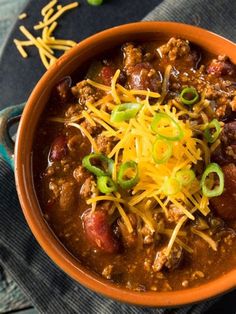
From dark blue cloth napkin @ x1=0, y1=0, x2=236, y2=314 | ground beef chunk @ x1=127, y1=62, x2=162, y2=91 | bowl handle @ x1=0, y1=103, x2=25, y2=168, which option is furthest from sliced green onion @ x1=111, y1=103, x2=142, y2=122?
dark blue cloth napkin @ x1=0, y1=0, x2=236, y2=314

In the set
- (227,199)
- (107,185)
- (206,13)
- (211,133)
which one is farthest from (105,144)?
(206,13)

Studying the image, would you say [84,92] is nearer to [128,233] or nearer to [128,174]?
[128,174]

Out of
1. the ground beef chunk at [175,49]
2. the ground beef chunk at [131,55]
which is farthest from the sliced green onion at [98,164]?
the ground beef chunk at [175,49]

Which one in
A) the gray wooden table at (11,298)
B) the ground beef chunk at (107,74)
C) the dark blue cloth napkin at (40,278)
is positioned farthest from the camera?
the gray wooden table at (11,298)

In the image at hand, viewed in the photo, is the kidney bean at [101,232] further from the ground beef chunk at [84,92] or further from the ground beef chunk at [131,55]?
the ground beef chunk at [131,55]

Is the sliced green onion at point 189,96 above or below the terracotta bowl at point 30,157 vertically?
above

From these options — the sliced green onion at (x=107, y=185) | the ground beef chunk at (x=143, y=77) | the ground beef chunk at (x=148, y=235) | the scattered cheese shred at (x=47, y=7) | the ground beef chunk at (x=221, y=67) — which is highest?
the ground beef chunk at (x=221, y=67)
